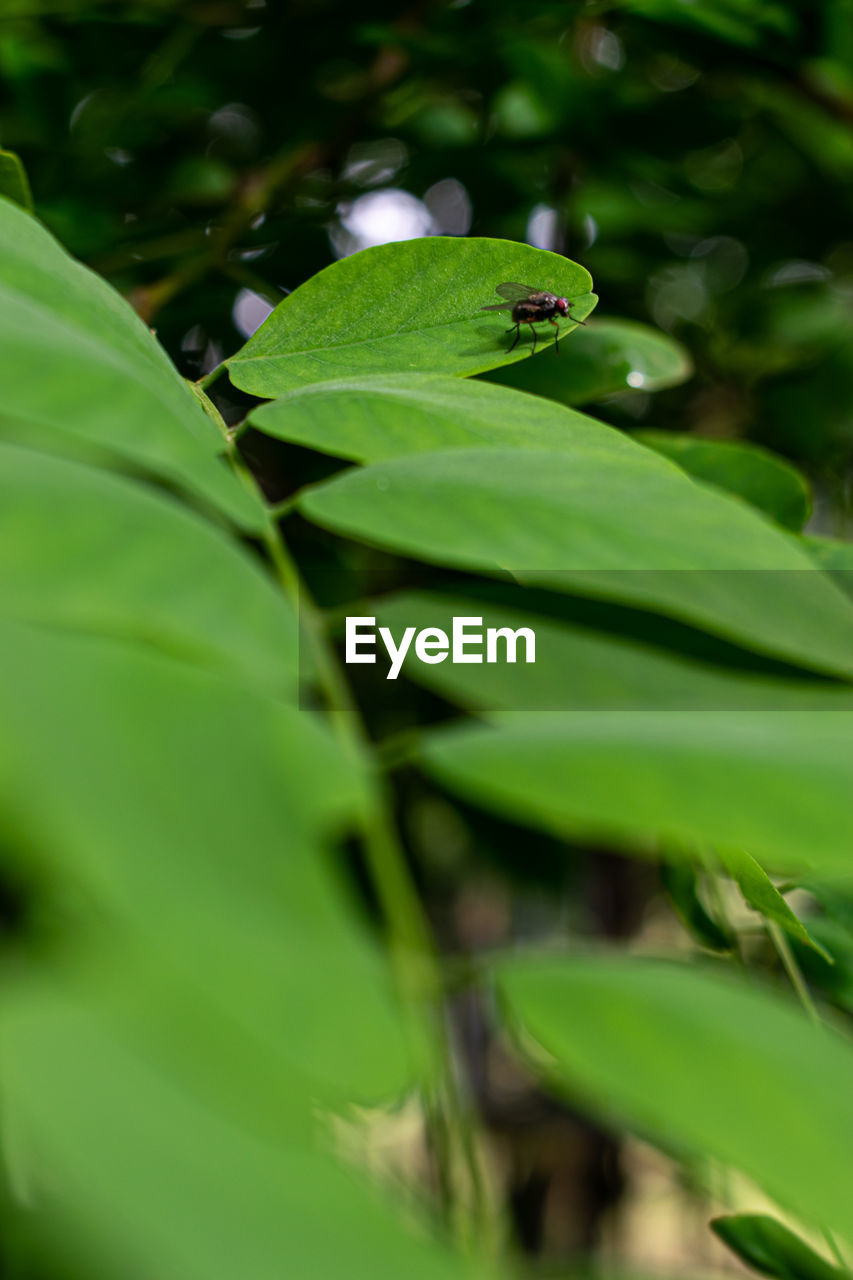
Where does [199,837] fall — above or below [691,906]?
above

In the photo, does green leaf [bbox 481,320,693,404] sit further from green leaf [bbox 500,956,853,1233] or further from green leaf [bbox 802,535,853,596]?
green leaf [bbox 500,956,853,1233]

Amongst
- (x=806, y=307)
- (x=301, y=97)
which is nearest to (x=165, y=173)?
(x=301, y=97)

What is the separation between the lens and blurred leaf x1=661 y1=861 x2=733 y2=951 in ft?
1.50

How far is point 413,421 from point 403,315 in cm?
9

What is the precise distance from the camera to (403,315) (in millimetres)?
377

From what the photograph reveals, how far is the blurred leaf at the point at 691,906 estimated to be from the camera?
46 cm

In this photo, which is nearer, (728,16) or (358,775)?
(358,775)

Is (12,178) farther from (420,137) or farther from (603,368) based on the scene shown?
(420,137)

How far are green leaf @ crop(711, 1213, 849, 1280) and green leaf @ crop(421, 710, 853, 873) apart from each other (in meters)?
0.25

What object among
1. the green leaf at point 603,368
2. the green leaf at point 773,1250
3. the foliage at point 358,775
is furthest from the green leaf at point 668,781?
the green leaf at point 603,368

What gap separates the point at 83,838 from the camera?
0.45 ft

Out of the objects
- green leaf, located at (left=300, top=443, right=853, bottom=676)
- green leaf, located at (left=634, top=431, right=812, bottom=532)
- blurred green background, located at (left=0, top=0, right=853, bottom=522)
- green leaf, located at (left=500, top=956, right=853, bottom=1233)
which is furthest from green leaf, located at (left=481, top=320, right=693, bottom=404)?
green leaf, located at (left=500, top=956, right=853, bottom=1233)

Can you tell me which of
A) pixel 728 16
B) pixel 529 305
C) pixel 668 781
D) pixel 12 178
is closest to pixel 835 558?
pixel 529 305

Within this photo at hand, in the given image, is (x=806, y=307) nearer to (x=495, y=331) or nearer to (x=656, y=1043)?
(x=495, y=331)
